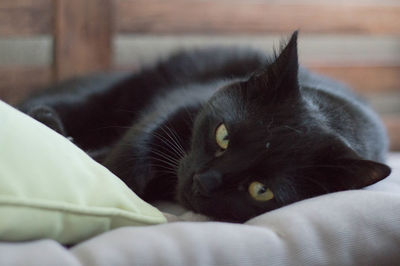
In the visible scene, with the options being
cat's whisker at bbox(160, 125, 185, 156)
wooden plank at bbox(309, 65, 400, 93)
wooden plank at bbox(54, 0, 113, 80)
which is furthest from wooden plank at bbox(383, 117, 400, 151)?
cat's whisker at bbox(160, 125, 185, 156)

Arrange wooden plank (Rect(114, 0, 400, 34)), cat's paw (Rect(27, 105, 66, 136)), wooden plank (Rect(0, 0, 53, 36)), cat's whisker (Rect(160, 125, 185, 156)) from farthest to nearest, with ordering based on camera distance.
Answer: wooden plank (Rect(114, 0, 400, 34))
wooden plank (Rect(0, 0, 53, 36))
cat's paw (Rect(27, 105, 66, 136))
cat's whisker (Rect(160, 125, 185, 156))

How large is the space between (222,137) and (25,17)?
112 centimetres

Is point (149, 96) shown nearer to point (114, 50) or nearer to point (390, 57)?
point (114, 50)

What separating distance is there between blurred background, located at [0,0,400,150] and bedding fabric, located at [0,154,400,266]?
1.14 metres

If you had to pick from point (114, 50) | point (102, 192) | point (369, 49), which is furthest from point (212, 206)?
point (369, 49)

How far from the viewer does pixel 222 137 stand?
110cm

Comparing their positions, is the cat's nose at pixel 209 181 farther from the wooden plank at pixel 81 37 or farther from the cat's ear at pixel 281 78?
the wooden plank at pixel 81 37

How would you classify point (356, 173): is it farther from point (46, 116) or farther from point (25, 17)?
point (25, 17)

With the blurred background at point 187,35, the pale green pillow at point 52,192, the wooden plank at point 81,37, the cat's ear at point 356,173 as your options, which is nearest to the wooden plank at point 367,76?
the blurred background at point 187,35

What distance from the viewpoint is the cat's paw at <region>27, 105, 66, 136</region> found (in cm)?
138

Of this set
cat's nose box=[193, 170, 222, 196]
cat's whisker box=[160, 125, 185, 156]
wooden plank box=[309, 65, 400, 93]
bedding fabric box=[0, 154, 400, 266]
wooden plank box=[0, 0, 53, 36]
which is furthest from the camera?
wooden plank box=[309, 65, 400, 93]

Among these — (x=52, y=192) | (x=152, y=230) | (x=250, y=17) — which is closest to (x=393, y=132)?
(x=250, y=17)

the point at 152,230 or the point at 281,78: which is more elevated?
the point at 281,78

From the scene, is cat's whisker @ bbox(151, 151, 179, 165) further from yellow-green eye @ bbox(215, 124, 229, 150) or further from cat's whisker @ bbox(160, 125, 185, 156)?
yellow-green eye @ bbox(215, 124, 229, 150)
